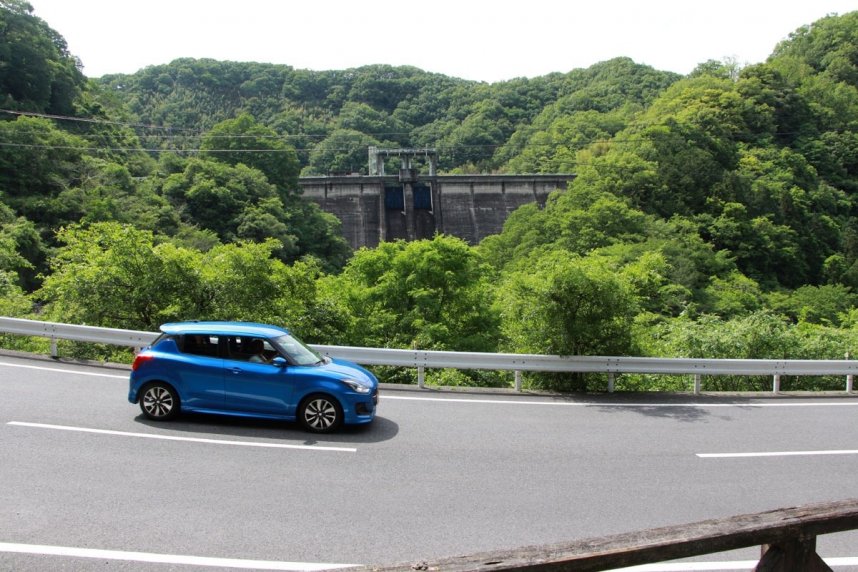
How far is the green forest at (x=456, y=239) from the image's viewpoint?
13.9 metres

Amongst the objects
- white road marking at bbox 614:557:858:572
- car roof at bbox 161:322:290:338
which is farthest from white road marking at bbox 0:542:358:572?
car roof at bbox 161:322:290:338

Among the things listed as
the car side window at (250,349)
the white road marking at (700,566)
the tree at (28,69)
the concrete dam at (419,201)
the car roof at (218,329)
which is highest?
the tree at (28,69)

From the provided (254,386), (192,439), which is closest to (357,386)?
(254,386)

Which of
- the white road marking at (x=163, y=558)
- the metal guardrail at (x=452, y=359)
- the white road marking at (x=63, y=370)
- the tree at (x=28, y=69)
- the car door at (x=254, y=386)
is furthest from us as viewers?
the tree at (x=28, y=69)

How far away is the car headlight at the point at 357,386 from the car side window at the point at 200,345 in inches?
66.7

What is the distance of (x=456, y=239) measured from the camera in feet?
75.6

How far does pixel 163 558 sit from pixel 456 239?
18604 mm

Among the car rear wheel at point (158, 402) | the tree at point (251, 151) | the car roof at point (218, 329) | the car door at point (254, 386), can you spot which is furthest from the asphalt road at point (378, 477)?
the tree at point (251, 151)

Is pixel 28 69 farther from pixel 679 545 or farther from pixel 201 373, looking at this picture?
pixel 679 545

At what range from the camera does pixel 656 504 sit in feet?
21.8

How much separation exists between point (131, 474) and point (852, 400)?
1220 centimetres

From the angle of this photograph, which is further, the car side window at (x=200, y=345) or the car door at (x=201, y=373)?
the car side window at (x=200, y=345)

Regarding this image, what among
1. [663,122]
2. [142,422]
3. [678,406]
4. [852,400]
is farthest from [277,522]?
[663,122]

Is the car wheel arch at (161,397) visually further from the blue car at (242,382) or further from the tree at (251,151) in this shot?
the tree at (251,151)
